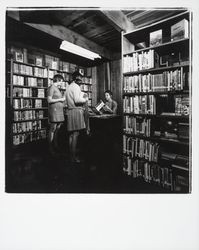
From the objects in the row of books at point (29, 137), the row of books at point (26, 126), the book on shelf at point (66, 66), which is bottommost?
the row of books at point (29, 137)

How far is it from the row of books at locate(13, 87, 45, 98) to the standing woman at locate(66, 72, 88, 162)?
0.25 m

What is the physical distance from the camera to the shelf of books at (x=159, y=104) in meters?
1.58

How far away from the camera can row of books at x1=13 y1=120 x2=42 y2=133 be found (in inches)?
59.5

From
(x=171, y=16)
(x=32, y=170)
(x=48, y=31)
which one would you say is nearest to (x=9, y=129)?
Result: (x=32, y=170)

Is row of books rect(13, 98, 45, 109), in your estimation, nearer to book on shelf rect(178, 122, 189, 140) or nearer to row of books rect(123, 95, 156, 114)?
row of books rect(123, 95, 156, 114)

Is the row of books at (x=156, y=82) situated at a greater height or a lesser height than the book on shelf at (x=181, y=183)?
greater

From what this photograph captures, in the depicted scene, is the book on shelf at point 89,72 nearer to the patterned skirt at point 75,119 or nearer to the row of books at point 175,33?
the patterned skirt at point 75,119

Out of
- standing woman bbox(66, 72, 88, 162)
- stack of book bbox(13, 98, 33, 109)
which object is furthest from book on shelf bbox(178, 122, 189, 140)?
stack of book bbox(13, 98, 33, 109)

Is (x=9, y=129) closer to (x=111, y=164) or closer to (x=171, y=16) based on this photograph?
(x=111, y=164)

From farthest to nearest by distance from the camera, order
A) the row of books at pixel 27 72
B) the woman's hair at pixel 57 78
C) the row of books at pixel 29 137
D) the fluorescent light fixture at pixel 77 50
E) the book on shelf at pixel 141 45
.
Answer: the book on shelf at pixel 141 45, the fluorescent light fixture at pixel 77 50, the row of books at pixel 27 72, the woman's hair at pixel 57 78, the row of books at pixel 29 137

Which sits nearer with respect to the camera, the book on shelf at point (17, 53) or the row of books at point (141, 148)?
the book on shelf at point (17, 53)

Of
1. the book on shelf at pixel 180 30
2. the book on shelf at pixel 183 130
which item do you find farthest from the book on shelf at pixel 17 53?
the book on shelf at pixel 183 130

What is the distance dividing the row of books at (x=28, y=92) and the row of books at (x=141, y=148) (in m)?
1.12
